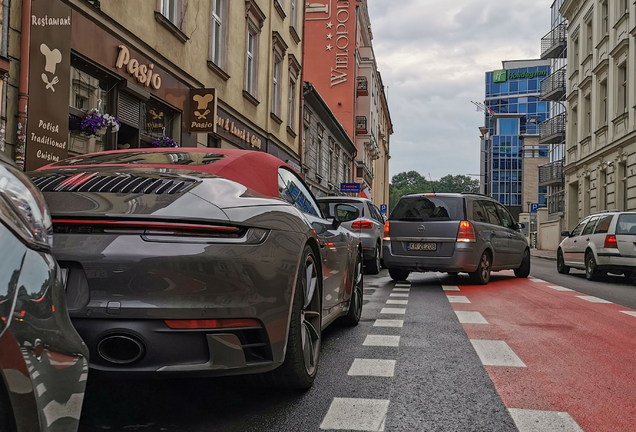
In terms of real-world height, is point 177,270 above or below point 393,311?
above

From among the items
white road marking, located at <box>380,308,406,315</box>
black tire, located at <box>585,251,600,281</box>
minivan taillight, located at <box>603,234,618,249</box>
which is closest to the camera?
white road marking, located at <box>380,308,406,315</box>

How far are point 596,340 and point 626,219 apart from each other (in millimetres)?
8359

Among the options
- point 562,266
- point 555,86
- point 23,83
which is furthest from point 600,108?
point 23,83

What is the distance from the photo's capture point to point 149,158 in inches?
150

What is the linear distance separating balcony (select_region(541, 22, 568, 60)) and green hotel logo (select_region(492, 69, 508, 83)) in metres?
63.9

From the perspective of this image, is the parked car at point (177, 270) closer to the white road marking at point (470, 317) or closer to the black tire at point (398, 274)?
the white road marking at point (470, 317)

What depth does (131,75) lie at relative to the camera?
A: 34.6 feet

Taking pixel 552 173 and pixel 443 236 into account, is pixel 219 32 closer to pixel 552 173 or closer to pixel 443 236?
pixel 443 236

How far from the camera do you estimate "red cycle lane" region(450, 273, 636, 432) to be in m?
3.39

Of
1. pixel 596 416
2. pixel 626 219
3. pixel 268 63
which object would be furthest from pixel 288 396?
pixel 268 63

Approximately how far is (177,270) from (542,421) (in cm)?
189

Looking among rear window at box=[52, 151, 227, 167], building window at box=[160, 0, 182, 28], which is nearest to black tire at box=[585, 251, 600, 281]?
building window at box=[160, 0, 182, 28]

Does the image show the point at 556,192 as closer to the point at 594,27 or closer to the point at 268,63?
the point at 594,27

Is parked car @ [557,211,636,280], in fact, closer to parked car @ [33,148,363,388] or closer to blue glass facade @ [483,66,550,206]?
parked car @ [33,148,363,388]
